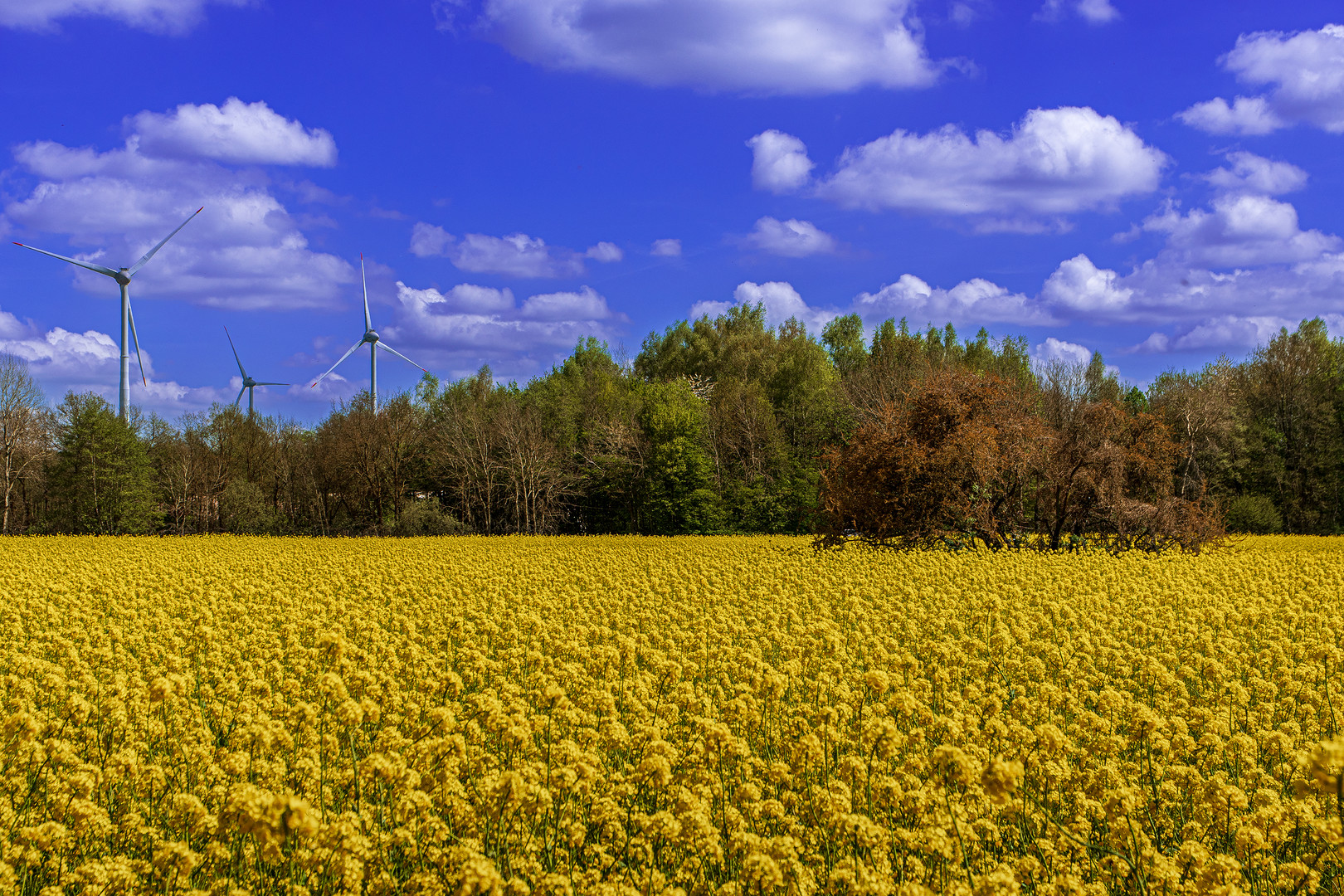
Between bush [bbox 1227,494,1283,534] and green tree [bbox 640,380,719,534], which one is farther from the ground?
green tree [bbox 640,380,719,534]

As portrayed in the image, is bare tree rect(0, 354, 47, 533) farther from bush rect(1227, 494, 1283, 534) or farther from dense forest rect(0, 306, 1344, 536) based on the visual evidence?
bush rect(1227, 494, 1283, 534)

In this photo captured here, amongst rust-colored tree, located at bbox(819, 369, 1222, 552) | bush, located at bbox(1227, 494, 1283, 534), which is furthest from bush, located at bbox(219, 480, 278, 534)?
bush, located at bbox(1227, 494, 1283, 534)

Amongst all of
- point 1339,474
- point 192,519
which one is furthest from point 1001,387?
point 192,519

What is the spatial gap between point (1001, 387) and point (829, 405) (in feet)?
97.5

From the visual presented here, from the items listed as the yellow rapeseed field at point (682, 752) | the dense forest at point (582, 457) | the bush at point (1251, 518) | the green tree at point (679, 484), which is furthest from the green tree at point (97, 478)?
the bush at point (1251, 518)

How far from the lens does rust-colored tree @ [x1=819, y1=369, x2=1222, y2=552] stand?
85.6 ft

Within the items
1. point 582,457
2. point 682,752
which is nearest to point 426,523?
point 582,457

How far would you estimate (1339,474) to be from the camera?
54.3 metres

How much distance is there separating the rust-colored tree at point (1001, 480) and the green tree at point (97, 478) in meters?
45.5

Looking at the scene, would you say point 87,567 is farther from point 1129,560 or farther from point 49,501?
point 49,501

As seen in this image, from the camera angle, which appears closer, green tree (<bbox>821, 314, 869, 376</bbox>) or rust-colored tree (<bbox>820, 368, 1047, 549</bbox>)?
rust-colored tree (<bbox>820, 368, 1047, 549</bbox>)

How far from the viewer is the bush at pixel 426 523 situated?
170 feet

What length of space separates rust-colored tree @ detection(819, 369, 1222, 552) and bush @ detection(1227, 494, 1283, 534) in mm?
24843

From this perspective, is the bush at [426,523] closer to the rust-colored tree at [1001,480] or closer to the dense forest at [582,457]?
the dense forest at [582,457]
